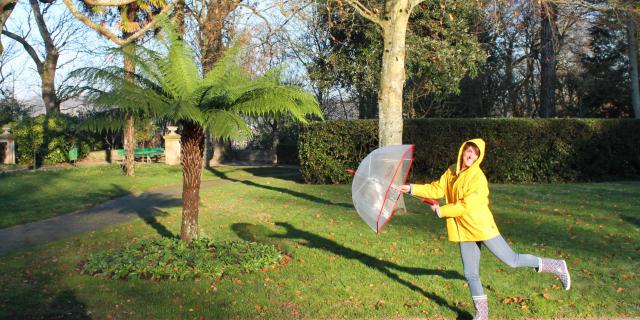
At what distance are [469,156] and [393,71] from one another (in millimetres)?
6338

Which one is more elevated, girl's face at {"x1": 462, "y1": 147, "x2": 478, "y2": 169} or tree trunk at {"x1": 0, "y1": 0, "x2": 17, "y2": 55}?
tree trunk at {"x1": 0, "y1": 0, "x2": 17, "y2": 55}

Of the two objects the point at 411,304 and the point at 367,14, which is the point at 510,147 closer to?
the point at 367,14

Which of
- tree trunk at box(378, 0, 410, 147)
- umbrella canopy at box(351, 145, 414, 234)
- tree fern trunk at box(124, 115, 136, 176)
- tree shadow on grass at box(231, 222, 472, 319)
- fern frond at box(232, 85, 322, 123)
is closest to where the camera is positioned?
umbrella canopy at box(351, 145, 414, 234)

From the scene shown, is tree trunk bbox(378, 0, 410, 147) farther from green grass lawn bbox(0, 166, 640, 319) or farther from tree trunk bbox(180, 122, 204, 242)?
tree trunk bbox(180, 122, 204, 242)

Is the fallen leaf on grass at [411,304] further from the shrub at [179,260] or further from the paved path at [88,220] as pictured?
the paved path at [88,220]

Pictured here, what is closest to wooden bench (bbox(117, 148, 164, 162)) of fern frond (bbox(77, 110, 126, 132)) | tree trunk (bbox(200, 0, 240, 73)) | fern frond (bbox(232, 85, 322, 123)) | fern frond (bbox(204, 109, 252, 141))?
tree trunk (bbox(200, 0, 240, 73))

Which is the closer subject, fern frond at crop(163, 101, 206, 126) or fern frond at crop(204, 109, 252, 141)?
fern frond at crop(163, 101, 206, 126)

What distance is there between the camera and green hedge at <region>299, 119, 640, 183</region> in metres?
→ 17.3

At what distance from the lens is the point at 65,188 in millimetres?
16484

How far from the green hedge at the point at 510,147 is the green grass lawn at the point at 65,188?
18.8ft

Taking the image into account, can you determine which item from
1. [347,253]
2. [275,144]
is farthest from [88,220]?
[275,144]

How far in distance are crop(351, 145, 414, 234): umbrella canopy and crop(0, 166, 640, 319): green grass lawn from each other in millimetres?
962

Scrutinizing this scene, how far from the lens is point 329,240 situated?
902 cm

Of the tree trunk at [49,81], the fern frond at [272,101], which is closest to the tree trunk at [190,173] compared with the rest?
the fern frond at [272,101]
